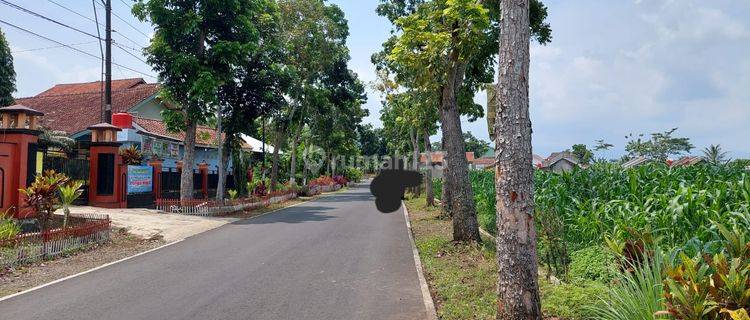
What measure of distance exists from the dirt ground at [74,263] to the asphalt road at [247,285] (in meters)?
0.54

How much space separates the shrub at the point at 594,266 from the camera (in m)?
6.15

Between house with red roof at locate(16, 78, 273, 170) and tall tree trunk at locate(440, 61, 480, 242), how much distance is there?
16.9m

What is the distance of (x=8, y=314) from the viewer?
6883 millimetres

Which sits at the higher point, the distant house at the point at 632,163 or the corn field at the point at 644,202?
the distant house at the point at 632,163

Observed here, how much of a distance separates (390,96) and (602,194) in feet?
68.6

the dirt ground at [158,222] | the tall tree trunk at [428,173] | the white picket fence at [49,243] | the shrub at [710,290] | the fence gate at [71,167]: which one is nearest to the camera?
the shrub at [710,290]

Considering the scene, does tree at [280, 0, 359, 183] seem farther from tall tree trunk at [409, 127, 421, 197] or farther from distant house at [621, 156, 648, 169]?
distant house at [621, 156, 648, 169]

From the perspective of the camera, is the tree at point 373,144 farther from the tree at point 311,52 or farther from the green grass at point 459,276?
the green grass at point 459,276

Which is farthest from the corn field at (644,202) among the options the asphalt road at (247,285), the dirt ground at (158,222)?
the dirt ground at (158,222)

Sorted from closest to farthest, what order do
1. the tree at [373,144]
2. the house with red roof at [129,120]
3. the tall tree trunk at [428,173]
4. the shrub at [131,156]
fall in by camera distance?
the shrub at [131,156], the tall tree trunk at [428,173], the house with red roof at [129,120], the tree at [373,144]

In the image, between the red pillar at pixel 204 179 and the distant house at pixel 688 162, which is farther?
the red pillar at pixel 204 179

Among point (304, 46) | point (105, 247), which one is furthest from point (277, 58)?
point (105, 247)

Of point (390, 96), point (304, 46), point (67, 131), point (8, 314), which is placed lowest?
point (8, 314)

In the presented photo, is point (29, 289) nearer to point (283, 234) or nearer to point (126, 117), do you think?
point (283, 234)
